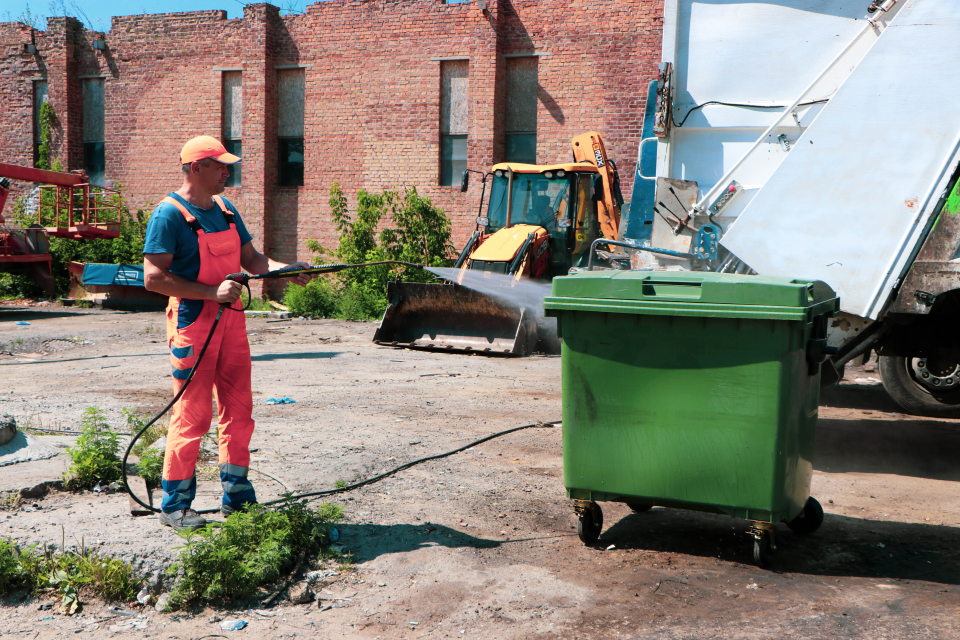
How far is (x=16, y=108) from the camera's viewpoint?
20.5 meters

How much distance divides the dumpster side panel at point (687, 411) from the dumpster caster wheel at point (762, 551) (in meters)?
0.13

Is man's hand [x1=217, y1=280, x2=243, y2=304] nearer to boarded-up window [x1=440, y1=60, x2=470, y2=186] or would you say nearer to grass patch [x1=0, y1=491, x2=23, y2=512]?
grass patch [x1=0, y1=491, x2=23, y2=512]

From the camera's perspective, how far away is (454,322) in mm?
10266

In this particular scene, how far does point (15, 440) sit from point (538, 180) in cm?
806

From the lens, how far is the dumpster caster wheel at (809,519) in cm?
389

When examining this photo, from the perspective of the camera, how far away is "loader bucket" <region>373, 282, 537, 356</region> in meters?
9.86

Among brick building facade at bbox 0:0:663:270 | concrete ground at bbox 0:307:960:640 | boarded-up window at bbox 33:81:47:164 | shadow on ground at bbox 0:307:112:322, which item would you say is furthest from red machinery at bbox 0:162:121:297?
concrete ground at bbox 0:307:960:640

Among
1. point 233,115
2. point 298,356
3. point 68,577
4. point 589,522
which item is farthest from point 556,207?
point 233,115

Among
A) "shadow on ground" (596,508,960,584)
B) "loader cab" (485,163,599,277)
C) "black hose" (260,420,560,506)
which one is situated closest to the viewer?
"shadow on ground" (596,508,960,584)

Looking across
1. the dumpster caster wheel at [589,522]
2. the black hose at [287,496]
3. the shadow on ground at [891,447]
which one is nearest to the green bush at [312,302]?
the black hose at [287,496]

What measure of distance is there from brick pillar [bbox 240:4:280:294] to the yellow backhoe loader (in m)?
8.19

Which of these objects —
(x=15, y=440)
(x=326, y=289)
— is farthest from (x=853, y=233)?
(x=326, y=289)

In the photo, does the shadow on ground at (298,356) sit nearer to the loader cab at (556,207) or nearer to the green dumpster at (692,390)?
the loader cab at (556,207)

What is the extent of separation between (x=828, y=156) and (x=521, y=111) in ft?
40.0
